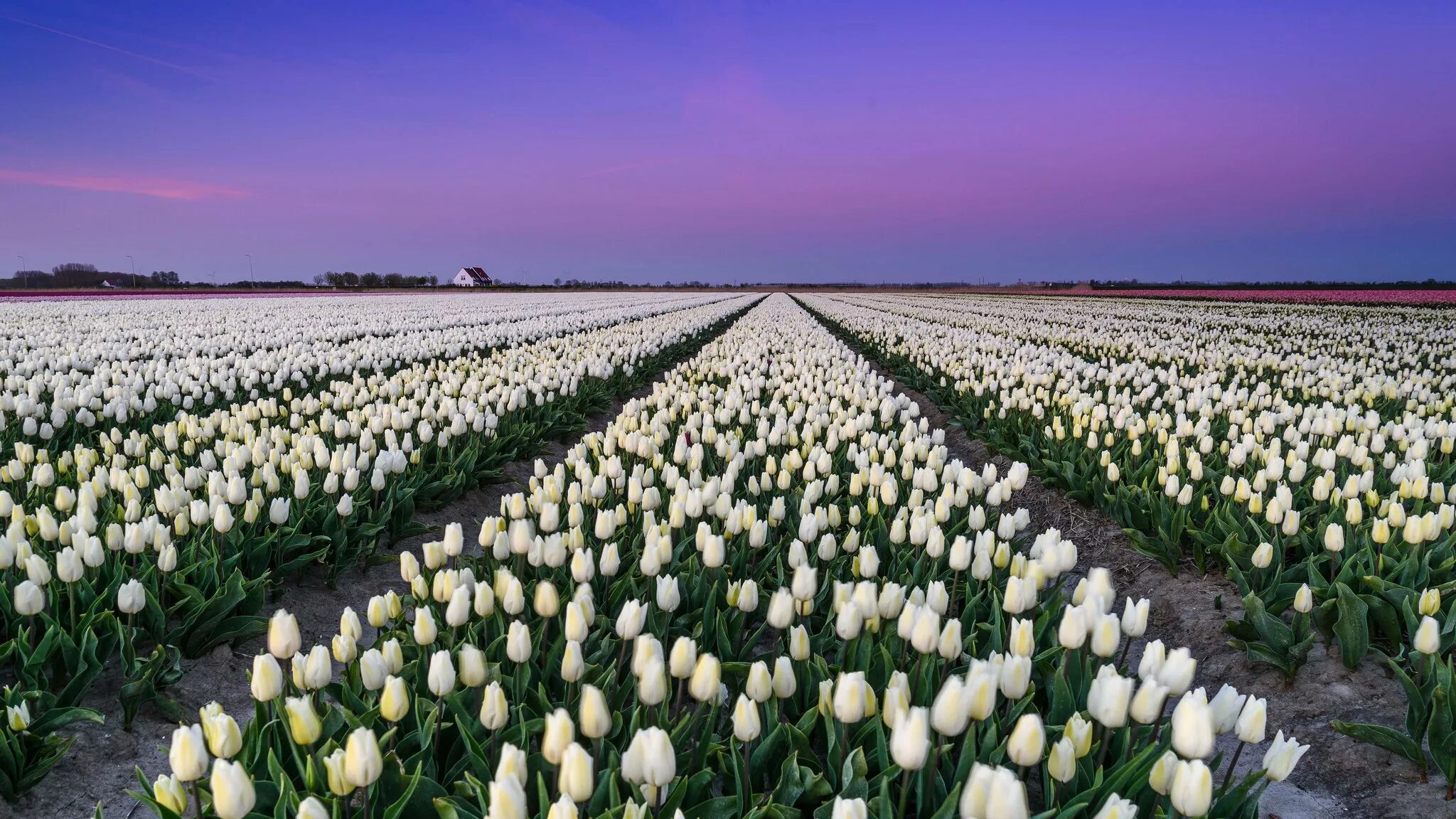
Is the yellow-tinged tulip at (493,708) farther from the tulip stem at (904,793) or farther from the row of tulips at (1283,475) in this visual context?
the row of tulips at (1283,475)

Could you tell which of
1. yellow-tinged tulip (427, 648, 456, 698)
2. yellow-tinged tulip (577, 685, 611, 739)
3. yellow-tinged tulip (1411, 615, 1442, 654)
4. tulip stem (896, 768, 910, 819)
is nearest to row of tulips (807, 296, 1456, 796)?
yellow-tinged tulip (1411, 615, 1442, 654)

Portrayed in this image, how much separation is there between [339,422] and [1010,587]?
4.58 m

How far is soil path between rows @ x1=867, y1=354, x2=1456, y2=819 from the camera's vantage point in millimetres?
2715

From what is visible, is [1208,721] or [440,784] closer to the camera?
[1208,721]

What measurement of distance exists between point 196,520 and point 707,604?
2.42m

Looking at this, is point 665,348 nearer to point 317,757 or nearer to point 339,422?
point 339,422

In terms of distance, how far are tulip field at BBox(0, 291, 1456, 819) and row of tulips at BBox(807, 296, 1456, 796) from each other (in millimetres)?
28

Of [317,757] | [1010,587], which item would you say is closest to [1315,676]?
[1010,587]

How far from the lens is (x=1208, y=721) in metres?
1.79

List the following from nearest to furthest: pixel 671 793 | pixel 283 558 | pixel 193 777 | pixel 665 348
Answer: pixel 193 777, pixel 671 793, pixel 283 558, pixel 665 348

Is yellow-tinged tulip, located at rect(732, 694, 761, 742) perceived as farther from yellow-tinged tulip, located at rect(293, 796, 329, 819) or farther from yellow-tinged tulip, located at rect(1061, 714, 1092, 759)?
yellow-tinged tulip, located at rect(293, 796, 329, 819)

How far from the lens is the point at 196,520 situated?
3.78 metres

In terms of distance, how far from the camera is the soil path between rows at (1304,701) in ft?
8.91

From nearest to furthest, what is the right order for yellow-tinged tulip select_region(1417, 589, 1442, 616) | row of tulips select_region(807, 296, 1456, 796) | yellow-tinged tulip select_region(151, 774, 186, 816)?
yellow-tinged tulip select_region(151, 774, 186, 816) < yellow-tinged tulip select_region(1417, 589, 1442, 616) < row of tulips select_region(807, 296, 1456, 796)
